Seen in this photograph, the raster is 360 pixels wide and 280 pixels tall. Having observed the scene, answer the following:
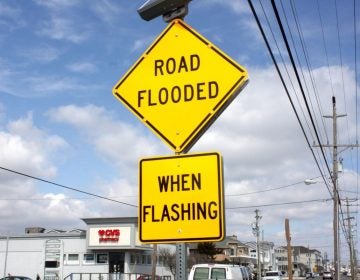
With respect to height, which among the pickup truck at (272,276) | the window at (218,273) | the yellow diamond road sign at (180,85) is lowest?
the pickup truck at (272,276)

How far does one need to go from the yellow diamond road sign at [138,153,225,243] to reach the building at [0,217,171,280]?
1859 inches

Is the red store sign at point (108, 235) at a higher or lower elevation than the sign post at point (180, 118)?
higher

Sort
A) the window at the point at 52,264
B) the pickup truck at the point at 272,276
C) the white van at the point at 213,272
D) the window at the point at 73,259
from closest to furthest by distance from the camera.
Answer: the white van at the point at 213,272 → the pickup truck at the point at 272,276 → the window at the point at 73,259 → the window at the point at 52,264

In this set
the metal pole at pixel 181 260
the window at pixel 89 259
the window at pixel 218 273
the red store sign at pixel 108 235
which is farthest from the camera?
the window at pixel 89 259

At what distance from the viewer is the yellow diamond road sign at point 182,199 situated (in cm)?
348

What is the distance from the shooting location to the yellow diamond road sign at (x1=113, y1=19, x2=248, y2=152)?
149 inches

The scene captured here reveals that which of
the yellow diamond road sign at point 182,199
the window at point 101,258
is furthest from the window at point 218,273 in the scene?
the window at point 101,258

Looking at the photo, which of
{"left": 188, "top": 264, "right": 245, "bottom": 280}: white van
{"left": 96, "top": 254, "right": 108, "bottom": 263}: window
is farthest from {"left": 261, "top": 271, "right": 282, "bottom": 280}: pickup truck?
{"left": 188, "top": 264, "right": 245, "bottom": 280}: white van

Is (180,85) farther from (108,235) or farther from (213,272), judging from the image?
(108,235)

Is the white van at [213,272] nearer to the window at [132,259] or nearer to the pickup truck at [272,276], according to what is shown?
the pickup truck at [272,276]

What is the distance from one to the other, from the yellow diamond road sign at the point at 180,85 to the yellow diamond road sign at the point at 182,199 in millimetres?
212

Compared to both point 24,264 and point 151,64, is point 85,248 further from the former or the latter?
point 151,64

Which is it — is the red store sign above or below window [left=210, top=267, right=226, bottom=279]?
above

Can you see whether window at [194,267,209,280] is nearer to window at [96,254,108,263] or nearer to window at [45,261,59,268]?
window at [96,254,108,263]
